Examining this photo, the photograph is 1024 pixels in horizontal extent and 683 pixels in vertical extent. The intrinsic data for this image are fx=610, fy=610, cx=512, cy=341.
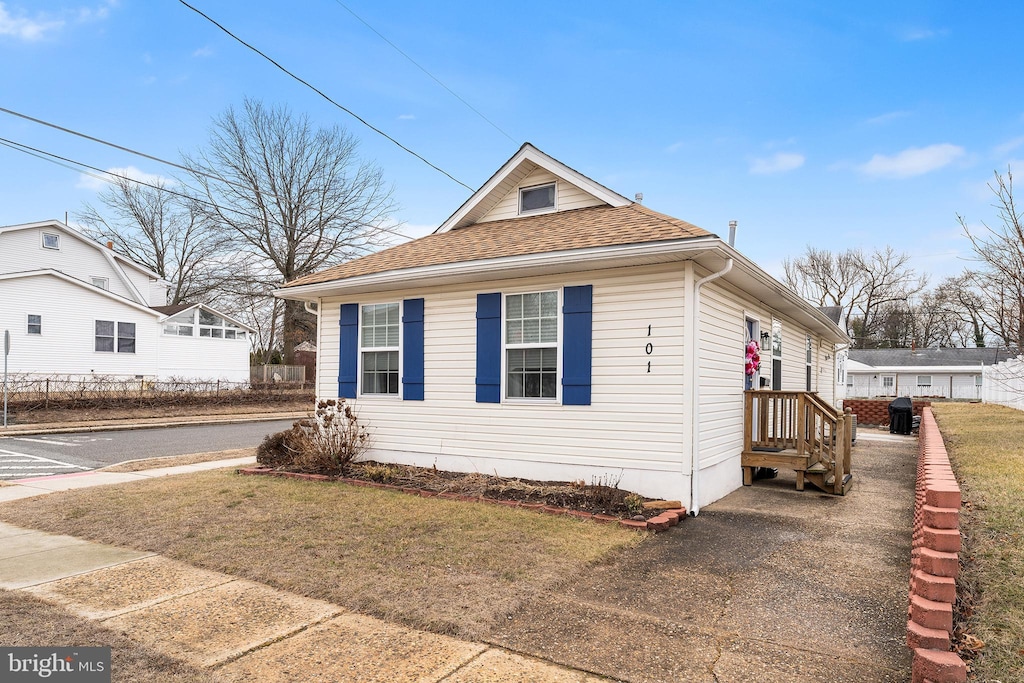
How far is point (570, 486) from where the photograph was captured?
721cm

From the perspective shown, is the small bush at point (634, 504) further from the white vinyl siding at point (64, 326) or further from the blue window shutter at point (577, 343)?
the white vinyl siding at point (64, 326)

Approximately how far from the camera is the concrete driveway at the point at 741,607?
10.7 feet

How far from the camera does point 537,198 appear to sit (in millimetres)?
9797

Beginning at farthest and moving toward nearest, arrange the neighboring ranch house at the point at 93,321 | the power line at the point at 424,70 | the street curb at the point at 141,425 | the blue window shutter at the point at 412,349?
the neighboring ranch house at the point at 93,321 < the street curb at the point at 141,425 < the power line at the point at 424,70 < the blue window shutter at the point at 412,349

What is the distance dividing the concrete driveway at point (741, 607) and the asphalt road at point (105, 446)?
376 inches

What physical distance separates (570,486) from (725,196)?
51.7 ft

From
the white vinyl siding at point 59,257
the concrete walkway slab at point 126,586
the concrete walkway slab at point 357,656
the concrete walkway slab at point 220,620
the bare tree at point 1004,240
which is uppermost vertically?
the white vinyl siding at point 59,257

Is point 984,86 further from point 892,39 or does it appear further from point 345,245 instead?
point 345,245

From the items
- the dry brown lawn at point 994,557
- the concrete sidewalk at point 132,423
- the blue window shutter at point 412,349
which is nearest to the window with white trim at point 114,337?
the concrete sidewalk at point 132,423

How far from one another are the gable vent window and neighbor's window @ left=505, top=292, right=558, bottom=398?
2.36 metres

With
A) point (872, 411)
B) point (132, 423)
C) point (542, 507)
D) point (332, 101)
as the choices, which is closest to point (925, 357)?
point (872, 411)

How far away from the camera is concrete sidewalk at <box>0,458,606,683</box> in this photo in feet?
10.3

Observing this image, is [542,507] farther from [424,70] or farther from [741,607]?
[424,70]

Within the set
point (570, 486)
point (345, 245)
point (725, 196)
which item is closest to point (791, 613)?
point (570, 486)
